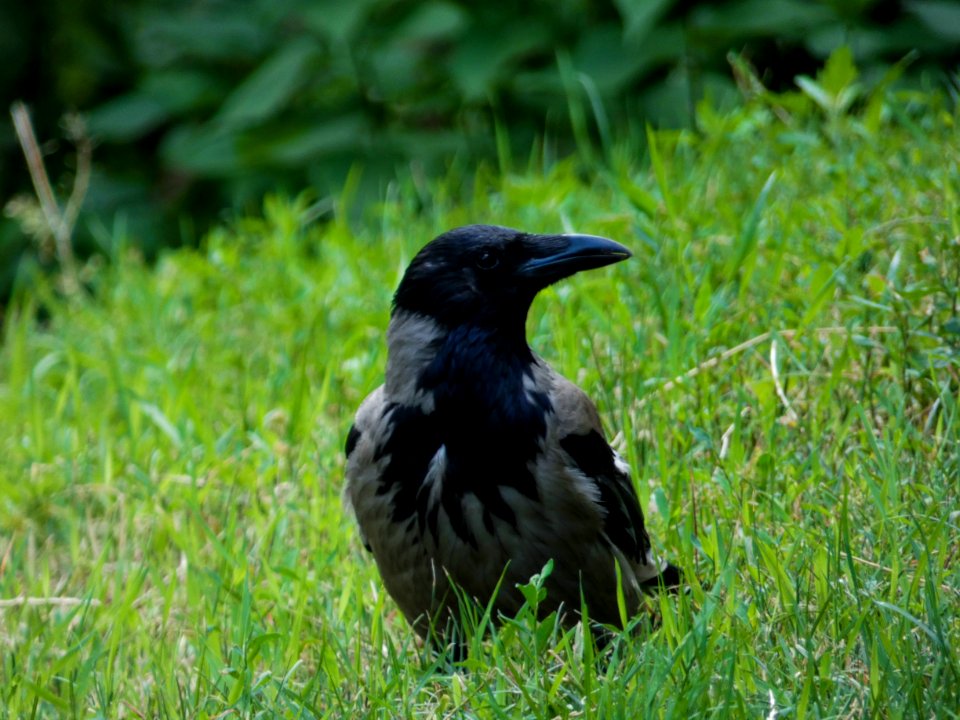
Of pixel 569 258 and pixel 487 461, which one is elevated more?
pixel 569 258

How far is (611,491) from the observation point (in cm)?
334

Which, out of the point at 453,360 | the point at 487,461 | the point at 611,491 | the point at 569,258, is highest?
the point at 569,258

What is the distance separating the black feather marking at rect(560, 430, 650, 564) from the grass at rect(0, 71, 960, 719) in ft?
0.30

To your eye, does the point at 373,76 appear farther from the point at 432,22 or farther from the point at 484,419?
the point at 484,419

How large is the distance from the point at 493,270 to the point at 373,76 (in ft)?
11.3

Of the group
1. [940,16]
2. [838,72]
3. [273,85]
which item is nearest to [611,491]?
[838,72]

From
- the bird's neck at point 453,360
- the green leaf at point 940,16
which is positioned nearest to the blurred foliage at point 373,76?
the green leaf at point 940,16

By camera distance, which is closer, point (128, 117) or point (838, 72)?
point (838, 72)

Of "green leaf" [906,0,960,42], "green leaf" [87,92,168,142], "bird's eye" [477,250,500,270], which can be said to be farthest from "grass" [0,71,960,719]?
"green leaf" [87,92,168,142]

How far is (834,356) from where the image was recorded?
3916 millimetres

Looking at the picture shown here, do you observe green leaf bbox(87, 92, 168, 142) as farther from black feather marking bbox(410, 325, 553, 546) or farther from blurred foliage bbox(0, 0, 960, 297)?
black feather marking bbox(410, 325, 553, 546)

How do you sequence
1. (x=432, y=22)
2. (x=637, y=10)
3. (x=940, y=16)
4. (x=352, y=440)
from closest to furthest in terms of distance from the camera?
(x=352, y=440), (x=637, y=10), (x=940, y=16), (x=432, y=22)

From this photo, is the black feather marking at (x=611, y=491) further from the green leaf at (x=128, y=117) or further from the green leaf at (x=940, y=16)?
the green leaf at (x=128, y=117)

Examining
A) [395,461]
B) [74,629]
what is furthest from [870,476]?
[74,629]
